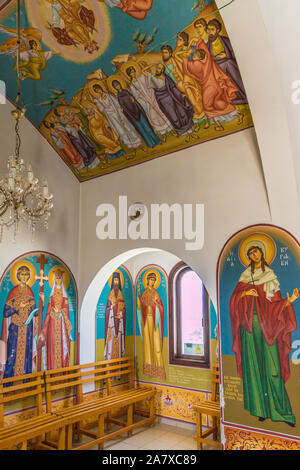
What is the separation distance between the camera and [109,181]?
7.39 m

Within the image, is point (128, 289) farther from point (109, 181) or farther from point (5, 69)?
point (5, 69)

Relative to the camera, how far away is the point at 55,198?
24.2ft

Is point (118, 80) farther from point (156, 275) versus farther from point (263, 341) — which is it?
point (263, 341)

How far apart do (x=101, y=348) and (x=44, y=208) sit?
4313mm

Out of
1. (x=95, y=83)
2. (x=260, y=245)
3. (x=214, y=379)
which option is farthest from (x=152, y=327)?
(x=95, y=83)

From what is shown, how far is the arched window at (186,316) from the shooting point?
25.7 ft

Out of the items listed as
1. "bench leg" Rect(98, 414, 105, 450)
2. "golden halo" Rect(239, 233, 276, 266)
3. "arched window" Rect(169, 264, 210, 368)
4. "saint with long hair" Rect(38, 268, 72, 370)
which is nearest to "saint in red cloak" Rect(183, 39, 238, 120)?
"golden halo" Rect(239, 233, 276, 266)

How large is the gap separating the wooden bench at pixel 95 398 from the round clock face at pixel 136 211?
295 centimetres

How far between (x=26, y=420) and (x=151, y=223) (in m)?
3.63

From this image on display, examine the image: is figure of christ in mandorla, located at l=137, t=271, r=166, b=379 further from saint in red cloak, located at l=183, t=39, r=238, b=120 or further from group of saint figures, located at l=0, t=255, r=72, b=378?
saint in red cloak, located at l=183, t=39, r=238, b=120

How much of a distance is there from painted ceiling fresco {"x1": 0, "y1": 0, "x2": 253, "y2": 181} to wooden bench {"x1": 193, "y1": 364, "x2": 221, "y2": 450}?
162 inches

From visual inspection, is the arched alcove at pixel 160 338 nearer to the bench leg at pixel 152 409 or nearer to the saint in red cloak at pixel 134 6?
the bench leg at pixel 152 409

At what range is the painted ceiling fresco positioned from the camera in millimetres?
4957
